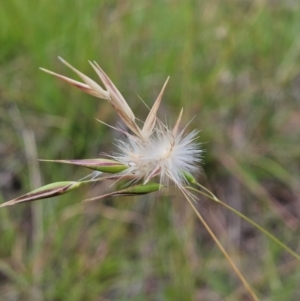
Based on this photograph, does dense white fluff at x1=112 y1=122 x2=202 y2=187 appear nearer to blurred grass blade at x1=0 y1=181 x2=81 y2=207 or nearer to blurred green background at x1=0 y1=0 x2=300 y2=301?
blurred grass blade at x1=0 y1=181 x2=81 y2=207

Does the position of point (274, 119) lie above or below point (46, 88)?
below

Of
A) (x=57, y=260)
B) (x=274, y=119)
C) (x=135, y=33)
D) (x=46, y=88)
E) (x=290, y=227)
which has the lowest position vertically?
(x=290, y=227)

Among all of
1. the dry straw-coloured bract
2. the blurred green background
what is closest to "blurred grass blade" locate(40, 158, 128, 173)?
the dry straw-coloured bract

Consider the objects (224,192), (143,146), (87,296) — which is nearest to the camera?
(143,146)

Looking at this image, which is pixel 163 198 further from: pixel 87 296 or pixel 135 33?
pixel 135 33

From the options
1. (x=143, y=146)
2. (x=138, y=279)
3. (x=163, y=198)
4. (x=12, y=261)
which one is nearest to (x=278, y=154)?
(x=163, y=198)

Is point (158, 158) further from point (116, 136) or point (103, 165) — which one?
point (116, 136)

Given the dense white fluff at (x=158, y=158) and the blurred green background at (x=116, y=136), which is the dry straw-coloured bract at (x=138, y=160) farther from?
the blurred green background at (x=116, y=136)
